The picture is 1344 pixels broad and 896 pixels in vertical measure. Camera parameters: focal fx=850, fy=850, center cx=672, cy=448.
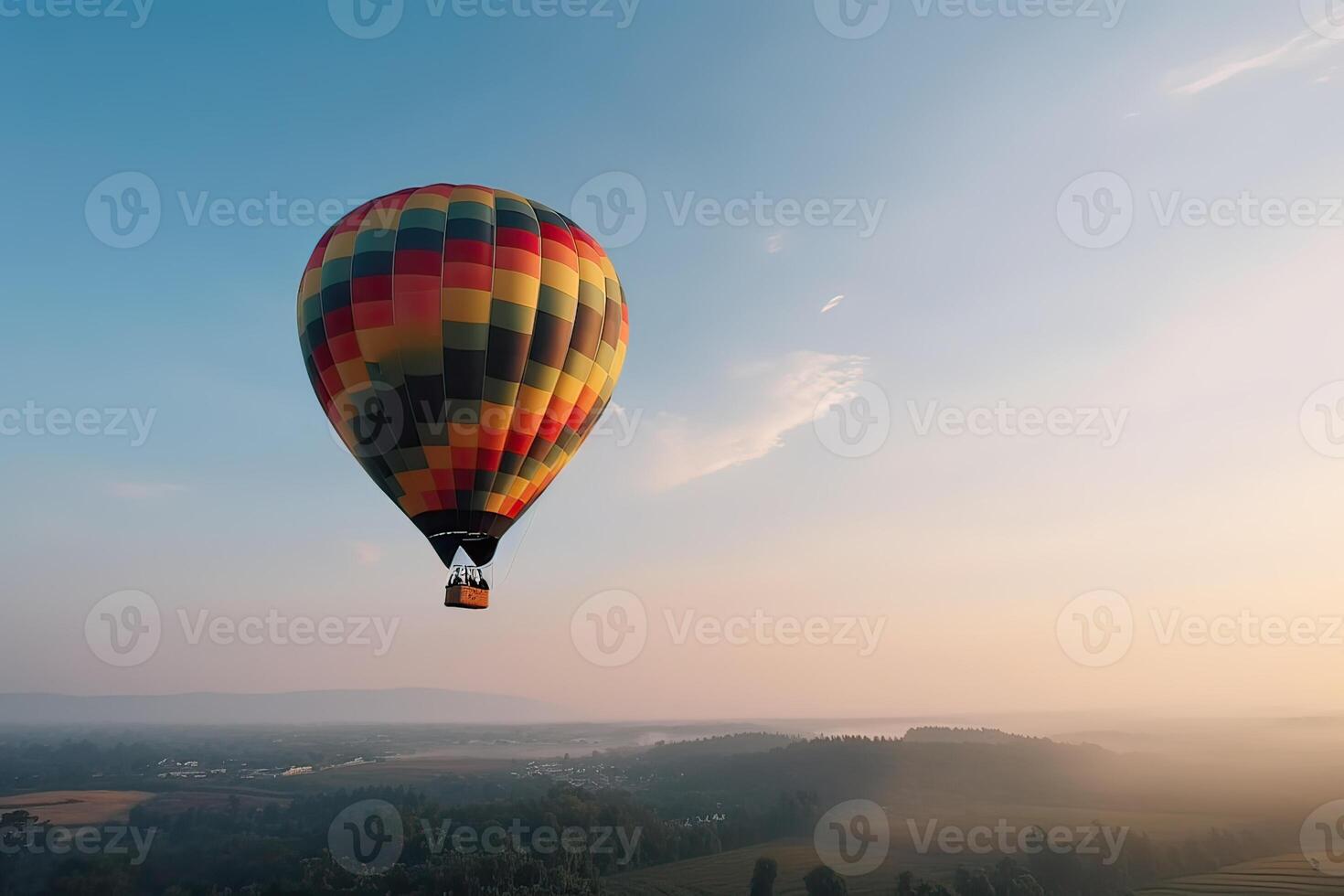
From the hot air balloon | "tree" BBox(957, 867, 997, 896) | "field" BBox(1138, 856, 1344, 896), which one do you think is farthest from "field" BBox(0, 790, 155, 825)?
"field" BBox(1138, 856, 1344, 896)

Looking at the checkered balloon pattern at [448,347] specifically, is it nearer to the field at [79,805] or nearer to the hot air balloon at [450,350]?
the hot air balloon at [450,350]

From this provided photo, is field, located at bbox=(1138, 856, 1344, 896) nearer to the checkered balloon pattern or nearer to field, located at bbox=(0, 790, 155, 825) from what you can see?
the checkered balloon pattern

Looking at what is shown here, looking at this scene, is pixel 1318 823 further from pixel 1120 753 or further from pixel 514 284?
pixel 514 284

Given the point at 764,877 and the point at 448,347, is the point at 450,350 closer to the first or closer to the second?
the point at 448,347

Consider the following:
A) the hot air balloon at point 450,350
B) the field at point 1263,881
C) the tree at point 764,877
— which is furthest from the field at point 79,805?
the field at point 1263,881

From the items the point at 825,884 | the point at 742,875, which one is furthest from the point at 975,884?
the point at 742,875

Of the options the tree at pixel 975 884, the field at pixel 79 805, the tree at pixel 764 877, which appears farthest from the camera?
the field at pixel 79 805

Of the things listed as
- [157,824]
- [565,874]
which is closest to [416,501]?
[565,874]
